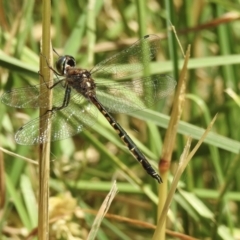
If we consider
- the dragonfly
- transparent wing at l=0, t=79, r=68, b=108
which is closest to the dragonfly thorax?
the dragonfly

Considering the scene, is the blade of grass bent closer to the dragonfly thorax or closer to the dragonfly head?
the dragonfly head

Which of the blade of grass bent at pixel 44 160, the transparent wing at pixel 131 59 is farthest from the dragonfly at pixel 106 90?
the blade of grass bent at pixel 44 160

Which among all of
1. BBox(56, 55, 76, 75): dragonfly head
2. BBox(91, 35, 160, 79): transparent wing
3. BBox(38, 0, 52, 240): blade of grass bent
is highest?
BBox(91, 35, 160, 79): transparent wing

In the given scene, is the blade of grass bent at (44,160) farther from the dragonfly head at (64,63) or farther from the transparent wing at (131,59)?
the transparent wing at (131,59)

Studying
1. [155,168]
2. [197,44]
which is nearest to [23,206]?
[155,168]

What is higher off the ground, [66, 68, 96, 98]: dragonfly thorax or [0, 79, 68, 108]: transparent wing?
[66, 68, 96, 98]: dragonfly thorax

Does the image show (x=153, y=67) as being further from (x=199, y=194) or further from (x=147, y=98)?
(x=199, y=194)

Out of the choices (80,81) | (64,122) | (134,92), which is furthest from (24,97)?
(134,92)
